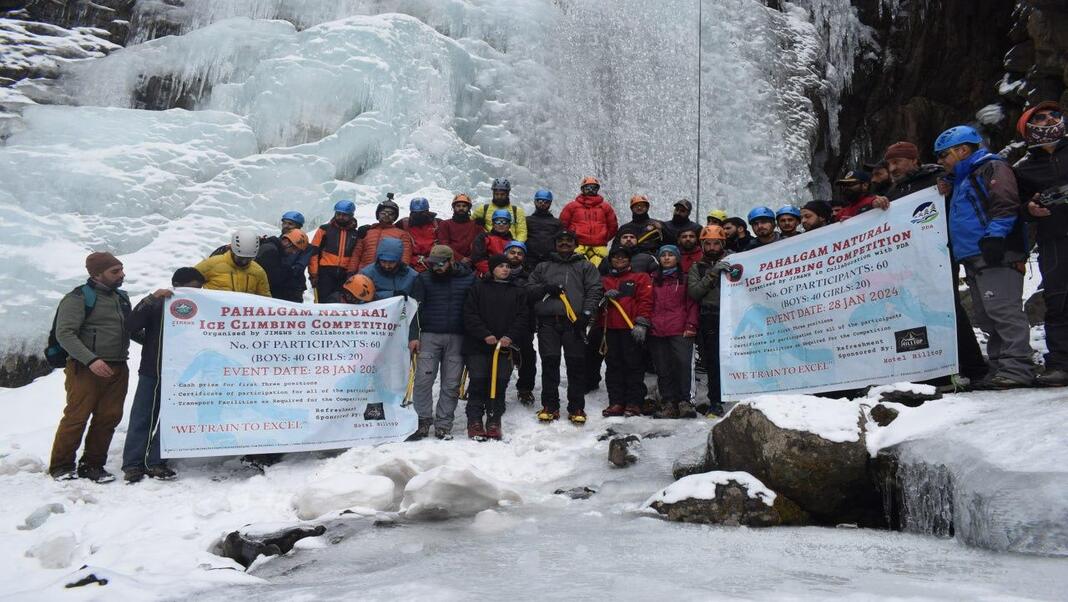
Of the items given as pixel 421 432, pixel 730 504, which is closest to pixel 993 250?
pixel 730 504

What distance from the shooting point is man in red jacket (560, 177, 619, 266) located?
27.5ft

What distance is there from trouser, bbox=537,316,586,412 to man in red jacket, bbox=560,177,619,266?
62.6 inches

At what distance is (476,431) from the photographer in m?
6.32

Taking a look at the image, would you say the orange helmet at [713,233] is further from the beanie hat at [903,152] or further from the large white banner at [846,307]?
the beanie hat at [903,152]

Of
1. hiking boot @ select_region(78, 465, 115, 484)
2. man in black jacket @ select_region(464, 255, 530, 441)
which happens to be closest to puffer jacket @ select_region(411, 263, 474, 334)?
man in black jacket @ select_region(464, 255, 530, 441)

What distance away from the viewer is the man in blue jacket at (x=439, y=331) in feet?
21.0

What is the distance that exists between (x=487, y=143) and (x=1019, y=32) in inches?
415

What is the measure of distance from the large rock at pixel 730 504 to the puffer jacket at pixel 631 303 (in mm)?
2842

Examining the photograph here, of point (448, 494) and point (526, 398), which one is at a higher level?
point (526, 398)

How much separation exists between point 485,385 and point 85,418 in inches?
123

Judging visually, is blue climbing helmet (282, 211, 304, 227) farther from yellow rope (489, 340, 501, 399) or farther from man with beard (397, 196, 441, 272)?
yellow rope (489, 340, 501, 399)

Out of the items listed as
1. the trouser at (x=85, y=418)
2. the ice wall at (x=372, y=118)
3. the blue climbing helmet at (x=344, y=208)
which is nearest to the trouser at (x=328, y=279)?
the blue climbing helmet at (x=344, y=208)

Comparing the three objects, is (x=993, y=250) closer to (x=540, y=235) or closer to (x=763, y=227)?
(x=763, y=227)

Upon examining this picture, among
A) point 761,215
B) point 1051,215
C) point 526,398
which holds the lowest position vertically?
point 526,398
